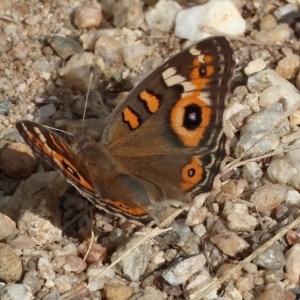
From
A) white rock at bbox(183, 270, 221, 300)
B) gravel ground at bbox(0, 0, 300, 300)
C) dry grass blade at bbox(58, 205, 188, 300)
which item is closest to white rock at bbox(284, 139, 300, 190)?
gravel ground at bbox(0, 0, 300, 300)

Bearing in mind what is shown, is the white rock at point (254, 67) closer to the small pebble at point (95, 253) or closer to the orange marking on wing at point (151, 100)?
the orange marking on wing at point (151, 100)

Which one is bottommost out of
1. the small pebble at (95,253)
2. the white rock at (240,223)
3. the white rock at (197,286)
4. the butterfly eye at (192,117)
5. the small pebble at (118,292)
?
the white rock at (197,286)

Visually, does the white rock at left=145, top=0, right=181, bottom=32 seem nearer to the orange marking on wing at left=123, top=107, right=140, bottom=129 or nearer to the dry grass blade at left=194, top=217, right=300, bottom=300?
the orange marking on wing at left=123, top=107, right=140, bottom=129

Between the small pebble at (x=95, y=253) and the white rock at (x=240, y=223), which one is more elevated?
the small pebble at (x=95, y=253)

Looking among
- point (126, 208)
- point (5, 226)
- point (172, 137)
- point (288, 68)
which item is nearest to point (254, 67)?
point (288, 68)

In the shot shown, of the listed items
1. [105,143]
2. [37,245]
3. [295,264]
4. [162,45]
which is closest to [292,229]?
[295,264]

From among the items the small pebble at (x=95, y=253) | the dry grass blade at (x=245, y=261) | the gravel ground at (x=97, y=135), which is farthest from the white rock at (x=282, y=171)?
the small pebble at (x=95, y=253)

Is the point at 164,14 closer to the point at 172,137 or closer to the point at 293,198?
the point at 172,137
